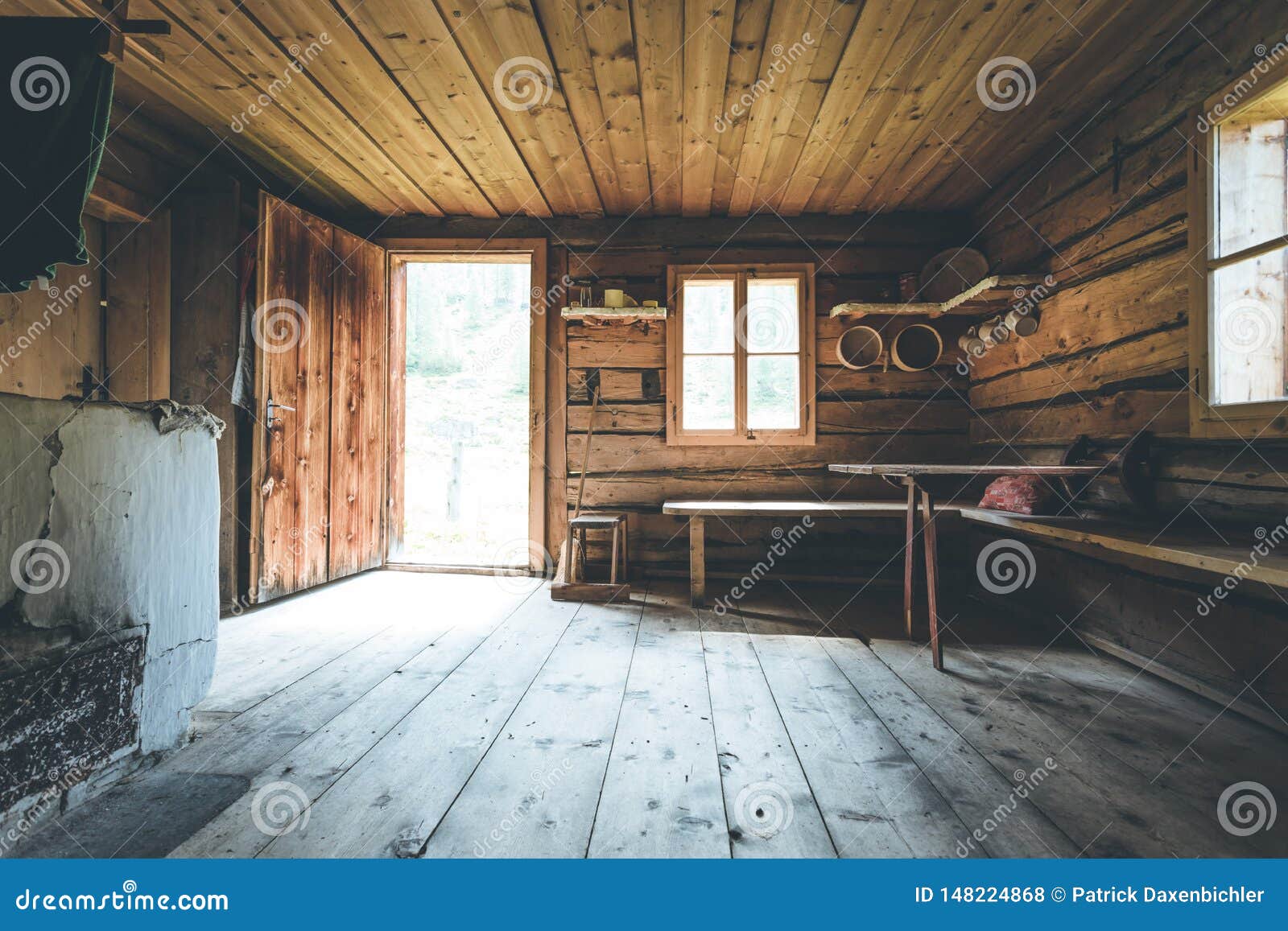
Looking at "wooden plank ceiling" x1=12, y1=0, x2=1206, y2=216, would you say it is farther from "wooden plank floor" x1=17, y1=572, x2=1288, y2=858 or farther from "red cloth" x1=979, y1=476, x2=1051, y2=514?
"wooden plank floor" x1=17, y1=572, x2=1288, y2=858

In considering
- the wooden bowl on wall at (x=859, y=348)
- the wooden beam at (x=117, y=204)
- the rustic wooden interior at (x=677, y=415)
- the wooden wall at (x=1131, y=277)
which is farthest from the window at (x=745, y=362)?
the wooden beam at (x=117, y=204)

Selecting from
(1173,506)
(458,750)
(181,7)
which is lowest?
(458,750)

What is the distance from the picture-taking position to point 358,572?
4.60 metres

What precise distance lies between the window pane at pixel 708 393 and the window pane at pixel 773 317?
300 mm

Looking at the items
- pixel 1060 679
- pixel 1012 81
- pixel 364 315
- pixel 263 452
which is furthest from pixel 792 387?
pixel 263 452

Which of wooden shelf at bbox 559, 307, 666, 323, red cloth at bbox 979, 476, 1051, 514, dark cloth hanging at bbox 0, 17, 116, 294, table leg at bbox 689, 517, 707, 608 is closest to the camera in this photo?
dark cloth hanging at bbox 0, 17, 116, 294

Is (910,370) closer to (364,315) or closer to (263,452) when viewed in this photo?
(364,315)

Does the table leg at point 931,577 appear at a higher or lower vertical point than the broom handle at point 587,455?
lower

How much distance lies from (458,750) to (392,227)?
4.34 metres

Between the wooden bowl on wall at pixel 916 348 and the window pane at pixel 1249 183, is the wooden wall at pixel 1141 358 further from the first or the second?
the wooden bowl on wall at pixel 916 348

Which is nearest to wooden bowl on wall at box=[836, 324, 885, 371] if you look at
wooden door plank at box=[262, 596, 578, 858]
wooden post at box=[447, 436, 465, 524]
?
wooden door plank at box=[262, 596, 578, 858]

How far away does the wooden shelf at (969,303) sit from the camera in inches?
138

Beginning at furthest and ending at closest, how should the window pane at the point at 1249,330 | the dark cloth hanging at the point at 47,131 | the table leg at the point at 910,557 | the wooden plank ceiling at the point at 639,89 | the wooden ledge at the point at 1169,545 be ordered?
the table leg at the point at 910,557
the wooden plank ceiling at the point at 639,89
the window pane at the point at 1249,330
the dark cloth hanging at the point at 47,131
the wooden ledge at the point at 1169,545

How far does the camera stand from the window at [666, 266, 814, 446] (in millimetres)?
4469
